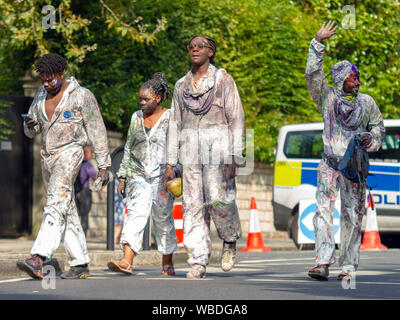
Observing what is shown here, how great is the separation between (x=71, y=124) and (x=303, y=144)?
37.2ft

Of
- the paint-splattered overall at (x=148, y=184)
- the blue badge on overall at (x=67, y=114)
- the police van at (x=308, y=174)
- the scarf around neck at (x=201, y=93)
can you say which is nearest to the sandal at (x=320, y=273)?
the paint-splattered overall at (x=148, y=184)

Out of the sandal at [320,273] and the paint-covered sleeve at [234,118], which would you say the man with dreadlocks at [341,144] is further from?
the paint-covered sleeve at [234,118]

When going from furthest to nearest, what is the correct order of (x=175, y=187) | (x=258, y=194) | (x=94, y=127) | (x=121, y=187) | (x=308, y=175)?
(x=258, y=194), (x=308, y=175), (x=121, y=187), (x=94, y=127), (x=175, y=187)

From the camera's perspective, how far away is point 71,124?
8.37 meters

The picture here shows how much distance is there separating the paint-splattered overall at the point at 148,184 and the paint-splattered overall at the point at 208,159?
1.85 ft

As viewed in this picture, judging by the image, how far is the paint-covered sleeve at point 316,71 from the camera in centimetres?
801

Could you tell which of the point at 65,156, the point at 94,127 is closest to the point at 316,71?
the point at 94,127

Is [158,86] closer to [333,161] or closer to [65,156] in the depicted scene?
[65,156]

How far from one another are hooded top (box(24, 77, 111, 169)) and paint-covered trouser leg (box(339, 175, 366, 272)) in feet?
6.65

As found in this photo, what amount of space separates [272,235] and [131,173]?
15.6m

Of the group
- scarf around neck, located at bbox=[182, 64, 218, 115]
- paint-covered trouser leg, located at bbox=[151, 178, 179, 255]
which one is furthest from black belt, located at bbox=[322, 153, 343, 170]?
paint-covered trouser leg, located at bbox=[151, 178, 179, 255]
